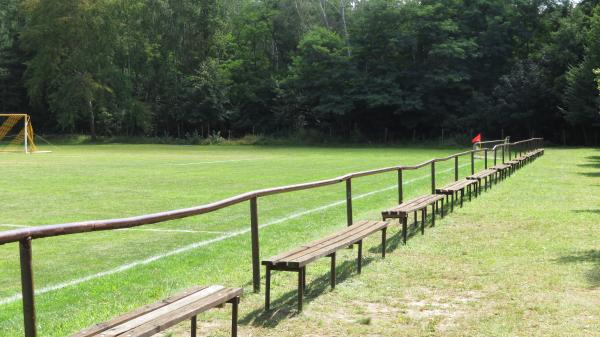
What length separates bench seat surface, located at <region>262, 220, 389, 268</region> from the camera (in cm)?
572

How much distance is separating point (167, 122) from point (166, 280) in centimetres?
6223

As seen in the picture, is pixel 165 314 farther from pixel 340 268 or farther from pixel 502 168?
pixel 502 168

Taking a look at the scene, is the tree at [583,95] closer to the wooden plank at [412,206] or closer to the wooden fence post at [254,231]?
the wooden plank at [412,206]

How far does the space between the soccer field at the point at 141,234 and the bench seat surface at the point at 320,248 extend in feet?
2.83

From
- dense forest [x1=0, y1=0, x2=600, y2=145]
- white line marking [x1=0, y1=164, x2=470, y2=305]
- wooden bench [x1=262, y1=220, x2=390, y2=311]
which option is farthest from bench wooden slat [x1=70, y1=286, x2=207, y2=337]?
dense forest [x1=0, y1=0, x2=600, y2=145]

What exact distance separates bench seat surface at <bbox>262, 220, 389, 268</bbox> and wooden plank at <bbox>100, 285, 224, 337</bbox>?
91 centimetres

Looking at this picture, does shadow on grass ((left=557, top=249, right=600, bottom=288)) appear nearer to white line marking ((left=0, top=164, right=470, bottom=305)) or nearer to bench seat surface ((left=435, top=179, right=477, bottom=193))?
bench seat surface ((left=435, top=179, right=477, bottom=193))

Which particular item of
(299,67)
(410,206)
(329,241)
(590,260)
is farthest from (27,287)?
(299,67)

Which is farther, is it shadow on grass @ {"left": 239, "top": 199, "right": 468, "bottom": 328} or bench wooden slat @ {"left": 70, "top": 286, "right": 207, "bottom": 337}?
shadow on grass @ {"left": 239, "top": 199, "right": 468, "bottom": 328}

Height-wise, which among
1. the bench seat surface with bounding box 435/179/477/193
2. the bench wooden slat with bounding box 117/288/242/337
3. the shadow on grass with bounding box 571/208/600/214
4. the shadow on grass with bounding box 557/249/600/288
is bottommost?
the shadow on grass with bounding box 571/208/600/214

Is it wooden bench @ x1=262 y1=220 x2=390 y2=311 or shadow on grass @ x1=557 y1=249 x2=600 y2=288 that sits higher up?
wooden bench @ x1=262 y1=220 x2=390 y2=311

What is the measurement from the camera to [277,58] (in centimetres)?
6981

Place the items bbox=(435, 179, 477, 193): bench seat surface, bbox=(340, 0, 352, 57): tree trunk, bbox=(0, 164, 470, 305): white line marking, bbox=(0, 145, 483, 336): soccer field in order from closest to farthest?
bbox=(0, 145, 483, 336): soccer field, bbox=(0, 164, 470, 305): white line marking, bbox=(435, 179, 477, 193): bench seat surface, bbox=(340, 0, 352, 57): tree trunk

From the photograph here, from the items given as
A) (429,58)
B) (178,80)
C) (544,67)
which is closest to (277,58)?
(178,80)
